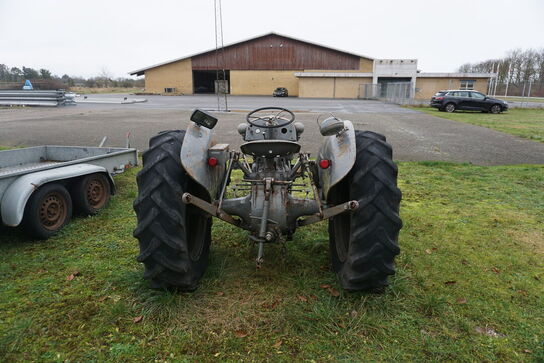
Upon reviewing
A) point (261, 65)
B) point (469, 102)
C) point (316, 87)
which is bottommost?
point (469, 102)

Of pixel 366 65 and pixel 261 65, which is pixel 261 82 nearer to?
pixel 261 65

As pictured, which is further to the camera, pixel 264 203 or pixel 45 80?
pixel 45 80

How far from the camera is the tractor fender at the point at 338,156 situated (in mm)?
2944

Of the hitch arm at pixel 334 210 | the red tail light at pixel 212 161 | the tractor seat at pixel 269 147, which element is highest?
the tractor seat at pixel 269 147

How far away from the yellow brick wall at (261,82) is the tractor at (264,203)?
4923cm

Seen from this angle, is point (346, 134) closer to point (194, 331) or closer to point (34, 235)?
point (194, 331)

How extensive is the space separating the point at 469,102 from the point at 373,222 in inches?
1009

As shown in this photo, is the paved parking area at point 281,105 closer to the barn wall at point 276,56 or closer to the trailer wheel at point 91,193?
the barn wall at point 276,56

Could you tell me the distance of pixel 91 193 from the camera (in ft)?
16.5

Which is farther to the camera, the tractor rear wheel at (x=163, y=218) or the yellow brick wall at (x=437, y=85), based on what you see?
the yellow brick wall at (x=437, y=85)

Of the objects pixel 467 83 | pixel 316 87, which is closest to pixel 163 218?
pixel 316 87

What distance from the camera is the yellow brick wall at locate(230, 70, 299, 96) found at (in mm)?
51094

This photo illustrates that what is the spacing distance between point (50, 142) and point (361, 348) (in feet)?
36.8

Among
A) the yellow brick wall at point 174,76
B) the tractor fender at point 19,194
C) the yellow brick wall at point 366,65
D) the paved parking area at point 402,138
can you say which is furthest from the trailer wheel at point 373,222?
the yellow brick wall at point 174,76
